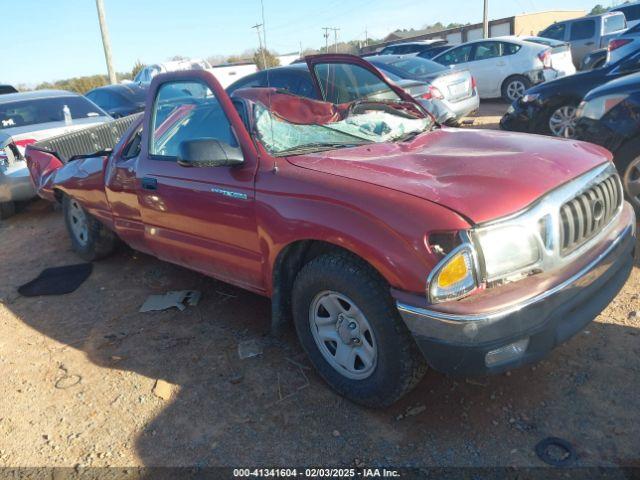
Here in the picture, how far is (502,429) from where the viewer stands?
252cm

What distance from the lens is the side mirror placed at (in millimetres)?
2920

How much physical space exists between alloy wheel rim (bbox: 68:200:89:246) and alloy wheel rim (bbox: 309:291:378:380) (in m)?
3.26

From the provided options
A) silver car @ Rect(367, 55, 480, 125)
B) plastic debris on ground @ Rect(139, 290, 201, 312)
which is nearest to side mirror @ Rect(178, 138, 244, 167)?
plastic debris on ground @ Rect(139, 290, 201, 312)

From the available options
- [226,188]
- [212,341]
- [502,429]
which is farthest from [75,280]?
[502,429]

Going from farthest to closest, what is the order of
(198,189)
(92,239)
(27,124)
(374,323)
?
(27,124)
(92,239)
(198,189)
(374,323)

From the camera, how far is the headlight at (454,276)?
217 cm

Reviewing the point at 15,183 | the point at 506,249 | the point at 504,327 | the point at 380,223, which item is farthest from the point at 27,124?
the point at 504,327

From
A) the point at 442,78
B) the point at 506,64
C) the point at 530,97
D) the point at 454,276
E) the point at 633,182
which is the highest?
the point at 506,64

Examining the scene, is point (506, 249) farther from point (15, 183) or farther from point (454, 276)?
point (15, 183)

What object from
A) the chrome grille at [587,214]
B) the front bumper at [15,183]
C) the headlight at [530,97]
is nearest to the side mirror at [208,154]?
the chrome grille at [587,214]

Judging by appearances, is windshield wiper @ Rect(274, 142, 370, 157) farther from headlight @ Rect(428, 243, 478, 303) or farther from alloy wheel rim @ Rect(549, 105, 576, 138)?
alloy wheel rim @ Rect(549, 105, 576, 138)

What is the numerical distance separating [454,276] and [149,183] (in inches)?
94.5

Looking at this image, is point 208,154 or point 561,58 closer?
point 208,154

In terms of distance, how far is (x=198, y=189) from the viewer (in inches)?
129
